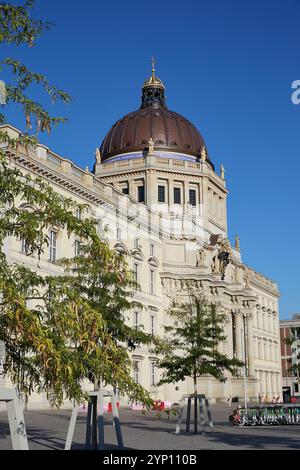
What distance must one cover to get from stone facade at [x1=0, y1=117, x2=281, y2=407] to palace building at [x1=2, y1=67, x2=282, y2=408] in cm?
10

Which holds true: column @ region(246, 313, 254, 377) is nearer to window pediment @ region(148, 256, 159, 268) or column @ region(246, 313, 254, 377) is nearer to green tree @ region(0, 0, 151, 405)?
window pediment @ region(148, 256, 159, 268)

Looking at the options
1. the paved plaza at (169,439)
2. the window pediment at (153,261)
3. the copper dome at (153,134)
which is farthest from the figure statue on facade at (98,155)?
the paved plaza at (169,439)

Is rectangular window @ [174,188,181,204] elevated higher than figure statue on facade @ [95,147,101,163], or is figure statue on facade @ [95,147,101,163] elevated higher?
figure statue on facade @ [95,147,101,163]

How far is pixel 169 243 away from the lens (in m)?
61.0

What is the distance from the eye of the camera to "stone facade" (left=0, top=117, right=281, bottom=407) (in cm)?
4684

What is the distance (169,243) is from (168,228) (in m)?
1.69

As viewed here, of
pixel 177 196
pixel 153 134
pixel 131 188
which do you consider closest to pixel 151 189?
pixel 131 188

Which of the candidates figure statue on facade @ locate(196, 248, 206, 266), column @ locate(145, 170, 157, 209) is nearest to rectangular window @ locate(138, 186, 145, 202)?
column @ locate(145, 170, 157, 209)

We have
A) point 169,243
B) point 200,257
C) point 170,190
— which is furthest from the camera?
point 170,190

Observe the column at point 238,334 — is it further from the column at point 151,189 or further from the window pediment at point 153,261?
the window pediment at point 153,261

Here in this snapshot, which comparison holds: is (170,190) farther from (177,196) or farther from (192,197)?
(192,197)

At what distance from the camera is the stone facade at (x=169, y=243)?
46.8 m

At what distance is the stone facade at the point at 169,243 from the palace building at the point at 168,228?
0.10 metres
